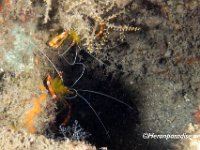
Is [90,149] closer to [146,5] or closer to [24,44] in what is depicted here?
[24,44]

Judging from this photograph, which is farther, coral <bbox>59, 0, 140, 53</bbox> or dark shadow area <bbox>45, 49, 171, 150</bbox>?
dark shadow area <bbox>45, 49, 171, 150</bbox>

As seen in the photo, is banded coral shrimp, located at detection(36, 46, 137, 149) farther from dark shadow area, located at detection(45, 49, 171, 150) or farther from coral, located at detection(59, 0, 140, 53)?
Answer: coral, located at detection(59, 0, 140, 53)

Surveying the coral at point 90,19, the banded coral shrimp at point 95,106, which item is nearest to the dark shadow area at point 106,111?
the banded coral shrimp at point 95,106

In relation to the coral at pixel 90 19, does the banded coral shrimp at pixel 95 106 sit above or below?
below

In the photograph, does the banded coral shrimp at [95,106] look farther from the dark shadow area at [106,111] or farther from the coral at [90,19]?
the coral at [90,19]

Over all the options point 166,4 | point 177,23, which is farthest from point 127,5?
point 177,23

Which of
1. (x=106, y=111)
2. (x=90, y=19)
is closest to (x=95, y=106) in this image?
(x=106, y=111)

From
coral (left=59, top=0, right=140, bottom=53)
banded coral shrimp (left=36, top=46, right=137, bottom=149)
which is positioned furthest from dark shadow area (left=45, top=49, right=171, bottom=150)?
coral (left=59, top=0, right=140, bottom=53)

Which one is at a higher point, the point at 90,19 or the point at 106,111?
the point at 90,19

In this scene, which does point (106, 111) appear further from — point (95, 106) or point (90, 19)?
point (90, 19)

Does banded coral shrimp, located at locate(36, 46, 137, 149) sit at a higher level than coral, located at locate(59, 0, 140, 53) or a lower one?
lower

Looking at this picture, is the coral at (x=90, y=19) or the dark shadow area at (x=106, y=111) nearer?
the coral at (x=90, y=19)
